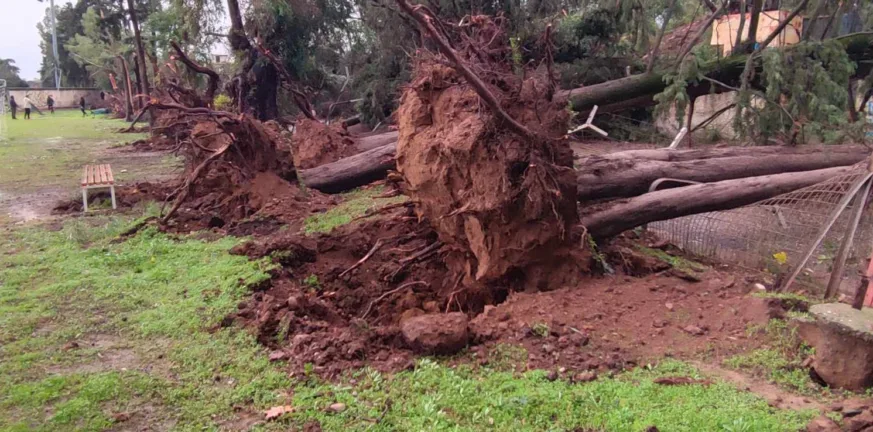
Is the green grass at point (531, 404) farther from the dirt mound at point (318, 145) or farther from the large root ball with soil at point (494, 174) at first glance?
the dirt mound at point (318, 145)

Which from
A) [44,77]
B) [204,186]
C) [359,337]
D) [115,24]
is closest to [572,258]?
[359,337]

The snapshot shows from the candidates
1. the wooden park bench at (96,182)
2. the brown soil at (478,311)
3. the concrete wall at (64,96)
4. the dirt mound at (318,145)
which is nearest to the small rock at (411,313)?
the brown soil at (478,311)

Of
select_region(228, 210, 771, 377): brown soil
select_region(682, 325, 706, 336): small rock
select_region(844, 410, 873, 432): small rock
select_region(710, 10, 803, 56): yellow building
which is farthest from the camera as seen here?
select_region(710, 10, 803, 56): yellow building

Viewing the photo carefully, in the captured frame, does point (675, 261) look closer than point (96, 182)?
Yes

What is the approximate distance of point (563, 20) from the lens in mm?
16484

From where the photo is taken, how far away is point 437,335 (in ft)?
14.3

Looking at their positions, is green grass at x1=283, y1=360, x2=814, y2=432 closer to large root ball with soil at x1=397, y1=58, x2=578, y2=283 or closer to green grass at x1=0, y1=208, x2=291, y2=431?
green grass at x1=0, y1=208, x2=291, y2=431

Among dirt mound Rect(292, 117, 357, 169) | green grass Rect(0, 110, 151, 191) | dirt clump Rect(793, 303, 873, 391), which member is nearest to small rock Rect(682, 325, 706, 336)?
dirt clump Rect(793, 303, 873, 391)

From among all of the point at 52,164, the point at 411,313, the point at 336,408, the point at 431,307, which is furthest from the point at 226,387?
the point at 52,164

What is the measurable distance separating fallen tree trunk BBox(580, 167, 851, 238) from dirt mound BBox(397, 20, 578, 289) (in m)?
0.81

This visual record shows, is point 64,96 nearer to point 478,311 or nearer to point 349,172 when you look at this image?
point 349,172

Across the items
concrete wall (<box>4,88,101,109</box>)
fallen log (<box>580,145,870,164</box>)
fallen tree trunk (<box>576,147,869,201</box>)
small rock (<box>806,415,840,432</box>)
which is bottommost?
small rock (<box>806,415,840,432</box>)

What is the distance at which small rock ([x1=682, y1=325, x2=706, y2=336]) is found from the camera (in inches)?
179

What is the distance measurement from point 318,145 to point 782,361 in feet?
30.0
